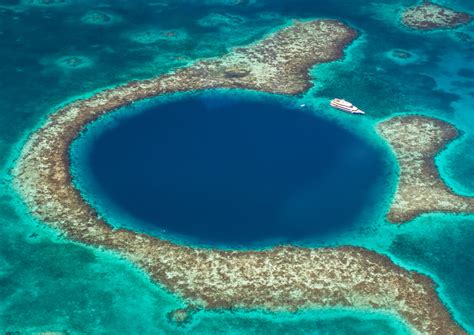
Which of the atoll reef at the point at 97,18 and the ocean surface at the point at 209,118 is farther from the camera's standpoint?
the atoll reef at the point at 97,18

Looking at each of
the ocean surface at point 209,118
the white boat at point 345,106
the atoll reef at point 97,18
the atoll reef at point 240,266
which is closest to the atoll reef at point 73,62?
the ocean surface at point 209,118


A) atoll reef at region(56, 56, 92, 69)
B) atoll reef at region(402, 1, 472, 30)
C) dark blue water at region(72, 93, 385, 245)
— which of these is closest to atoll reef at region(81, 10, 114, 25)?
atoll reef at region(56, 56, 92, 69)

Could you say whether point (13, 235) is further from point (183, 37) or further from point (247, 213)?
point (183, 37)

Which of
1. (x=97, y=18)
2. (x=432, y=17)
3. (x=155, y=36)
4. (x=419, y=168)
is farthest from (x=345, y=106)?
(x=97, y=18)

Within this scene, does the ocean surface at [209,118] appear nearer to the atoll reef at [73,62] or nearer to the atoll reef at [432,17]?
the atoll reef at [73,62]

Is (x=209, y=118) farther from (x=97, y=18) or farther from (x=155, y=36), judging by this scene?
(x=97, y=18)

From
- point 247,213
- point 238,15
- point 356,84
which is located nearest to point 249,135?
point 247,213
